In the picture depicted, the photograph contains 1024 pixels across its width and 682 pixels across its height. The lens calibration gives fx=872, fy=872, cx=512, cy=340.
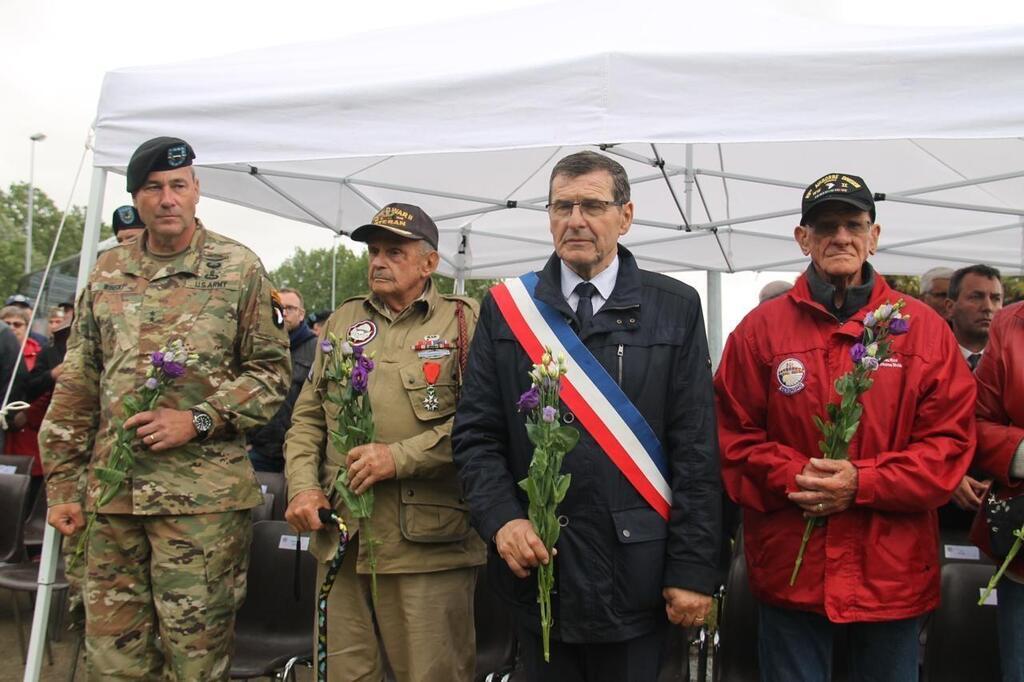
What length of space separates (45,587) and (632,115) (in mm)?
2692

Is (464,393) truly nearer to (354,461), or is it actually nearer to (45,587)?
(354,461)

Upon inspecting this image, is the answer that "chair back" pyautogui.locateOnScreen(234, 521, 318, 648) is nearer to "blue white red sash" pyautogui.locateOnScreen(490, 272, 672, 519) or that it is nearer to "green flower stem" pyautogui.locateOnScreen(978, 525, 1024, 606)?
"blue white red sash" pyautogui.locateOnScreen(490, 272, 672, 519)

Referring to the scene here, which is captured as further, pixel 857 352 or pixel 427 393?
pixel 427 393

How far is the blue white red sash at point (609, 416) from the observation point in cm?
223

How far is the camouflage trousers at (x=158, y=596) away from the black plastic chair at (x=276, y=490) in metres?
1.38

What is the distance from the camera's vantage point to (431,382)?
9.04ft

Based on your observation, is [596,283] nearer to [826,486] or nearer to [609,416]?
[609,416]

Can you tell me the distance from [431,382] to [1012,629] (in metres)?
1.79

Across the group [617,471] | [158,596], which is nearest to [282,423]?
[158,596]

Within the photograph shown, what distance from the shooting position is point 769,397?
8.01 feet

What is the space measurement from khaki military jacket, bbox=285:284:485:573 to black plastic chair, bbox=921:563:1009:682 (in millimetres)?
1604

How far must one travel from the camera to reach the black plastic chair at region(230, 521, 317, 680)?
3344mm

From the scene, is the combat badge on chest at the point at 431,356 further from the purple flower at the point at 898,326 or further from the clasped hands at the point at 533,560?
the purple flower at the point at 898,326

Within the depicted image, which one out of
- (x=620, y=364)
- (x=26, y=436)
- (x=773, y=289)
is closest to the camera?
(x=620, y=364)
